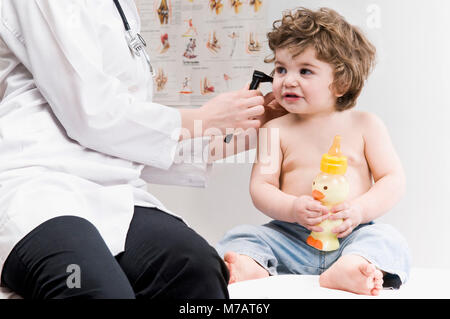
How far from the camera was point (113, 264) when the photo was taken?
0.70m

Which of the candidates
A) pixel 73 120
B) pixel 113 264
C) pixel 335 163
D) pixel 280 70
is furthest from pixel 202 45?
pixel 113 264

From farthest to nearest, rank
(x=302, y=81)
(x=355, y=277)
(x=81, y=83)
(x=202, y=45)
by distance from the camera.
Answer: (x=202, y=45) < (x=302, y=81) < (x=355, y=277) < (x=81, y=83)

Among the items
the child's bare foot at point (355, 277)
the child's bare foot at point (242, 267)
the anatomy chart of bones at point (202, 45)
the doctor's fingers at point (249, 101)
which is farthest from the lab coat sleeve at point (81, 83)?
the anatomy chart of bones at point (202, 45)

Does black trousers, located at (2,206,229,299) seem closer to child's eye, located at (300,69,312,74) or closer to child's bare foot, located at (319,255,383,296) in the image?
child's bare foot, located at (319,255,383,296)

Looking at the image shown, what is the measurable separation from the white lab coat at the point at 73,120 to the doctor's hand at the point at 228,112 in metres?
0.08

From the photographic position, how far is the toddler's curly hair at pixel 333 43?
45.9 inches

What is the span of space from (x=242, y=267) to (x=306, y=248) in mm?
181

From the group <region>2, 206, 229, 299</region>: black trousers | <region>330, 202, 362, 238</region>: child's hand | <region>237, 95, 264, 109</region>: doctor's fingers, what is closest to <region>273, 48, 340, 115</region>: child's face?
<region>237, 95, 264, 109</region>: doctor's fingers

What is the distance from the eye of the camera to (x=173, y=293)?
29.5 inches

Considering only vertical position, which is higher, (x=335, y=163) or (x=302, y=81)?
(x=302, y=81)

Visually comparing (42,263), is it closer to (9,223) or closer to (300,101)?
(9,223)

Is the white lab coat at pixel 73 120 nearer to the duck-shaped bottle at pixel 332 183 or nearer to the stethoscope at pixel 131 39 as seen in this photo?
the stethoscope at pixel 131 39

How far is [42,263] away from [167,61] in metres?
1.12

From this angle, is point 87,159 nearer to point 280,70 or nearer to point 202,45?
point 280,70
